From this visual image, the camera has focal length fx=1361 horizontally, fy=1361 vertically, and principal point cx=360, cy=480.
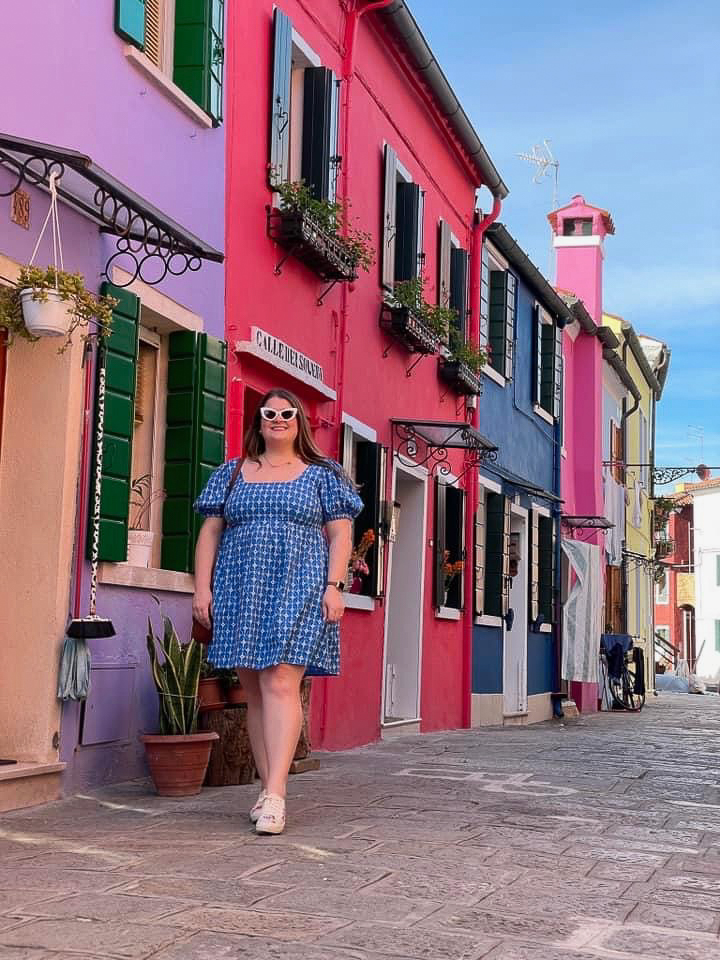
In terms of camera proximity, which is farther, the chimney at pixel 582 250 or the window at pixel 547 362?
the chimney at pixel 582 250

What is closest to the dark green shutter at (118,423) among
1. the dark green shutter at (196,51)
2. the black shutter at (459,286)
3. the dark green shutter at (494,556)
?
the dark green shutter at (196,51)

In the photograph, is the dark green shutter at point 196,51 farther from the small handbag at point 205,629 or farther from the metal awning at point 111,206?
the small handbag at point 205,629

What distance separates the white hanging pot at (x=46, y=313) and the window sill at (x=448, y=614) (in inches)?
300

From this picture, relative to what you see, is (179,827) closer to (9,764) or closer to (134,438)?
A: (9,764)

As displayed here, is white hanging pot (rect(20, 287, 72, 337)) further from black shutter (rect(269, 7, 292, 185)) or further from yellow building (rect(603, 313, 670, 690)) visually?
yellow building (rect(603, 313, 670, 690))

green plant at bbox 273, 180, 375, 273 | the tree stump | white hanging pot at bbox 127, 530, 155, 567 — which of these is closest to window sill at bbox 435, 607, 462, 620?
green plant at bbox 273, 180, 375, 273

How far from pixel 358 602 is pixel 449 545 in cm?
332

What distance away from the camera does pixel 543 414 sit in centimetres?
1817

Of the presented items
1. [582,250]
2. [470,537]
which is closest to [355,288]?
[470,537]

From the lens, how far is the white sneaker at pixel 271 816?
16.6 ft

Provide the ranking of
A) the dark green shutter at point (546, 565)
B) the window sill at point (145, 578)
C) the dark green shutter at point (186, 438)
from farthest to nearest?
the dark green shutter at point (546, 565) → the dark green shutter at point (186, 438) → the window sill at point (145, 578)

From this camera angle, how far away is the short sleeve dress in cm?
528

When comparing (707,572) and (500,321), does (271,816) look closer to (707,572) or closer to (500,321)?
(500,321)

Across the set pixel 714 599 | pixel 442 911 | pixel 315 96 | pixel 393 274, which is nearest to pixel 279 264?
pixel 315 96
